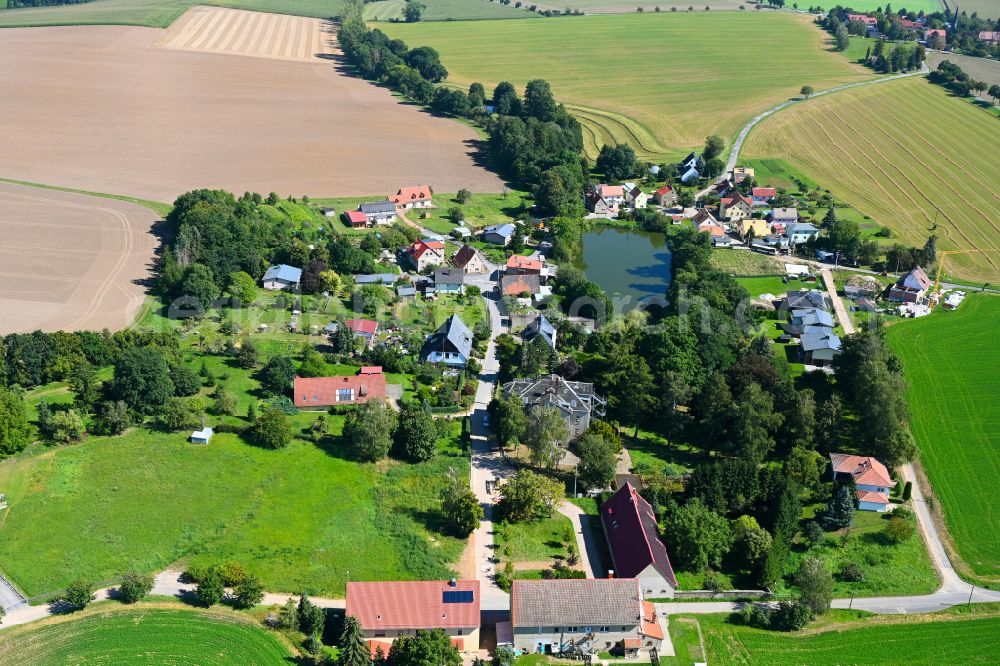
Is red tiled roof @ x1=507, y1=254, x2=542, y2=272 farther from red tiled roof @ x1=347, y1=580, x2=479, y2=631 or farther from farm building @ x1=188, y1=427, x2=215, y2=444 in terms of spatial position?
red tiled roof @ x1=347, y1=580, x2=479, y2=631

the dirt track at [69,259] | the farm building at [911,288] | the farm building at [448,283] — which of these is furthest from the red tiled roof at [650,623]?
the farm building at [911,288]

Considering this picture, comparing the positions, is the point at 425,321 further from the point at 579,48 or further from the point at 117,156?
the point at 579,48

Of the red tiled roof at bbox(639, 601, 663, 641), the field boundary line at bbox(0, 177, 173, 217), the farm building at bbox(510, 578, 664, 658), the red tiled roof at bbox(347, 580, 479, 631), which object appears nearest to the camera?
the red tiled roof at bbox(347, 580, 479, 631)

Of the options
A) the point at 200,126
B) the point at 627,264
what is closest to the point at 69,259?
the point at 200,126

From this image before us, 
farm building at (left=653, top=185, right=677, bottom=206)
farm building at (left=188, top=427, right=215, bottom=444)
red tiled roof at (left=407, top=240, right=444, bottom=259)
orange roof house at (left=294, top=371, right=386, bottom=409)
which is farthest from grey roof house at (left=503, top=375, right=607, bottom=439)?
farm building at (left=653, top=185, right=677, bottom=206)

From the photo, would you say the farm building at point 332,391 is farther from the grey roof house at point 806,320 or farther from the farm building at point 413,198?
the farm building at point 413,198

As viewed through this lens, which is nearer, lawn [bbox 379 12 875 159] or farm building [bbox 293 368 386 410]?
farm building [bbox 293 368 386 410]

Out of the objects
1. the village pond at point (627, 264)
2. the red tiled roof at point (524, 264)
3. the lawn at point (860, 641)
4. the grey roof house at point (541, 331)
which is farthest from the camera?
the village pond at point (627, 264)
